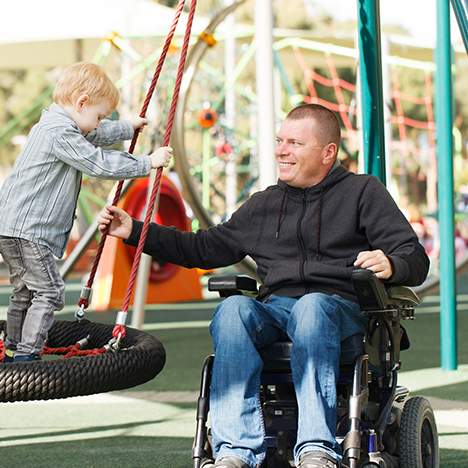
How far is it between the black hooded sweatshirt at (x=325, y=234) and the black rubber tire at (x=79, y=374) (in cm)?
51

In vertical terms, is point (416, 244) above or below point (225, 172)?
below

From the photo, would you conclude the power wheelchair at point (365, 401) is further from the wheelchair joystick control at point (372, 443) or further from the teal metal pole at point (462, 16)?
the teal metal pole at point (462, 16)

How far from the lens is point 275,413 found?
3.66m

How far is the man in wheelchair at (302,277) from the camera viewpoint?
3459 mm

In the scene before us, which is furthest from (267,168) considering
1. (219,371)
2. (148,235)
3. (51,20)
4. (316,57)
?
(316,57)

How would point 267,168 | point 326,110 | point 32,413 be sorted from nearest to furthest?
point 326,110, point 32,413, point 267,168

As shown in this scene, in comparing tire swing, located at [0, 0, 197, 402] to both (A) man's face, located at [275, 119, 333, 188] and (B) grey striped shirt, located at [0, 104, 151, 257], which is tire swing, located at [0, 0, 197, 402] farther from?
(A) man's face, located at [275, 119, 333, 188]

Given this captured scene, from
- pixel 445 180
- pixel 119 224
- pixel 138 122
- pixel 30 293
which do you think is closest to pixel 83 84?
pixel 138 122

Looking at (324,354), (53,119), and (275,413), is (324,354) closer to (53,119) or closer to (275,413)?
(275,413)

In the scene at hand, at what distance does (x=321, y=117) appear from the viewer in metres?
3.87

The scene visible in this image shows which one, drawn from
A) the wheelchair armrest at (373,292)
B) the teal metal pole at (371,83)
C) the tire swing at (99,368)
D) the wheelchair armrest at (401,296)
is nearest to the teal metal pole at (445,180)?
the teal metal pole at (371,83)

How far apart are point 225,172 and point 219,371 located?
50.2ft

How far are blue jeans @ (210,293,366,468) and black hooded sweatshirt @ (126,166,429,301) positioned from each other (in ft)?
0.56

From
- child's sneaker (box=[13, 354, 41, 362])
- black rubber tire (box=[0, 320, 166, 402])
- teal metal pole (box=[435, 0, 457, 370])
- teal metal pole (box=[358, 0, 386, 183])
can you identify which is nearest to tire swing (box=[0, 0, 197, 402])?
black rubber tire (box=[0, 320, 166, 402])
